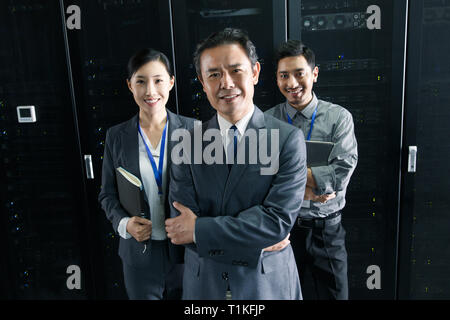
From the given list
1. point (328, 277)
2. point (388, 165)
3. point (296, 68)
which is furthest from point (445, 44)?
point (328, 277)

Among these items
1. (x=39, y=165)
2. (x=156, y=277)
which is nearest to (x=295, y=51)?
(x=156, y=277)

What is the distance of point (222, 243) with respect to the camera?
1225mm

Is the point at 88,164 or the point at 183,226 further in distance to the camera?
the point at 88,164

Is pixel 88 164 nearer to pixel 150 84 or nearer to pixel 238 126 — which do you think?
pixel 150 84

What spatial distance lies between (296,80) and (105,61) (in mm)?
1151

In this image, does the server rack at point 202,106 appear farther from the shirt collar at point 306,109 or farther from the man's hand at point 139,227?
the man's hand at point 139,227

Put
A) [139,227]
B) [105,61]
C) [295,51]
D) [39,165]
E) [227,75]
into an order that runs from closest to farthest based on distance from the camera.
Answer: [227,75] → [139,227] → [295,51] → [105,61] → [39,165]

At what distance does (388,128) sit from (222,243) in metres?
1.27

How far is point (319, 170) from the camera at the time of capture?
1660mm

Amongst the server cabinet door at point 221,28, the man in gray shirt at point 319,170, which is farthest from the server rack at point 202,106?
the man in gray shirt at point 319,170

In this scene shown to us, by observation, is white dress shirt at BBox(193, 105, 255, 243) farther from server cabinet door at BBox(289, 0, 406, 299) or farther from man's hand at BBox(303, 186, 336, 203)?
server cabinet door at BBox(289, 0, 406, 299)

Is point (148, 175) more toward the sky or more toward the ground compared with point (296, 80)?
more toward the ground

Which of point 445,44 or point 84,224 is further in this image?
point 84,224

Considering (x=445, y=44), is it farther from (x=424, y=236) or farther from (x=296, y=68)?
(x=424, y=236)
